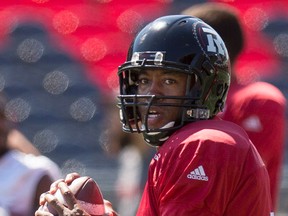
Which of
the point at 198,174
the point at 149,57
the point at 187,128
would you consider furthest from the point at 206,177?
the point at 149,57

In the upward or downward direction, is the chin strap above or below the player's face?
below

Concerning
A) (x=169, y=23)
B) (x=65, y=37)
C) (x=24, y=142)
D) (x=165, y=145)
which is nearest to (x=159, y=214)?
(x=165, y=145)

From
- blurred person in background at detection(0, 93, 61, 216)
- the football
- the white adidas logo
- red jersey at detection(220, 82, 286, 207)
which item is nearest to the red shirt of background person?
the white adidas logo

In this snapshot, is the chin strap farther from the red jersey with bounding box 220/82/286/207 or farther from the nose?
the red jersey with bounding box 220/82/286/207

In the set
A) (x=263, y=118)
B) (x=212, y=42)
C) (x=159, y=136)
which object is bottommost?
(x=263, y=118)

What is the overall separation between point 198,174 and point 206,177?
22 millimetres

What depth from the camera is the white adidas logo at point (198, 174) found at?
222cm

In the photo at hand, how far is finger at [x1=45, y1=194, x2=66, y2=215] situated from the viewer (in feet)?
7.68

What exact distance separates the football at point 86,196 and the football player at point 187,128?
0.13ft

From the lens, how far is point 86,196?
96.5 inches

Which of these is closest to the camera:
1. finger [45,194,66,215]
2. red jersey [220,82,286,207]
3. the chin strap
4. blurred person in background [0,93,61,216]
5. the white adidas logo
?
the white adidas logo

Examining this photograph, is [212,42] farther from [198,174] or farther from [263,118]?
[263,118]

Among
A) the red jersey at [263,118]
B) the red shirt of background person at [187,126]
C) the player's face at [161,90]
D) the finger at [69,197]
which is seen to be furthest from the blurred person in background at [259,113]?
the finger at [69,197]

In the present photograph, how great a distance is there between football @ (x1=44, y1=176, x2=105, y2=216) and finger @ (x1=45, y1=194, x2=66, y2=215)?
1.3 inches
